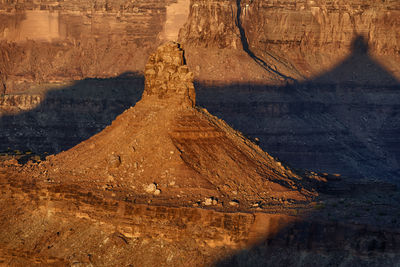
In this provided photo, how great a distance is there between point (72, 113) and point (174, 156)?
71862mm

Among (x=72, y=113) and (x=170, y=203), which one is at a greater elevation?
(x=170, y=203)

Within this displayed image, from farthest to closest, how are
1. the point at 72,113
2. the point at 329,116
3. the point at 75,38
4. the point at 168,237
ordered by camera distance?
the point at 75,38 < the point at 329,116 < the point at 72,113 < the point at 168,237

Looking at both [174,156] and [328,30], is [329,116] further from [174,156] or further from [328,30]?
[174,156]

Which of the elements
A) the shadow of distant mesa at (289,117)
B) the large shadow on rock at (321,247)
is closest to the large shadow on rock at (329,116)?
the shadow of distant mesa at (289,117)

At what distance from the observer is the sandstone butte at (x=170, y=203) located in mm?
37781

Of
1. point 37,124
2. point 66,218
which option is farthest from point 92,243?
point 37,124

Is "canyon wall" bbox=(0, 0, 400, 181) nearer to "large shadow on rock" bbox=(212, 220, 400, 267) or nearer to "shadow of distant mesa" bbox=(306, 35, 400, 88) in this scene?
"shadow of distant mesa" bbox=(306, 35, 400, 88)

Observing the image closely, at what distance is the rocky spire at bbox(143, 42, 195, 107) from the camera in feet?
151

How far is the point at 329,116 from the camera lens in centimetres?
11656

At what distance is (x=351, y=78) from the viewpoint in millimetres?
123875

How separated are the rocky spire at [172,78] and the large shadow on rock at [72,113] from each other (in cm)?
6024

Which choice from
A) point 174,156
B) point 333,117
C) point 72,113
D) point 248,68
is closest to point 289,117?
point 248,68

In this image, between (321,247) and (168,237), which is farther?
(168,237)

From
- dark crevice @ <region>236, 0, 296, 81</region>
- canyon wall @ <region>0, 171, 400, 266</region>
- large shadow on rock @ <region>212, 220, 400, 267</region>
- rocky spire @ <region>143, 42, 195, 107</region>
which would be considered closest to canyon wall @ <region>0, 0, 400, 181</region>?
dark crevice @ <region>236, 0, 296, 81</region>
